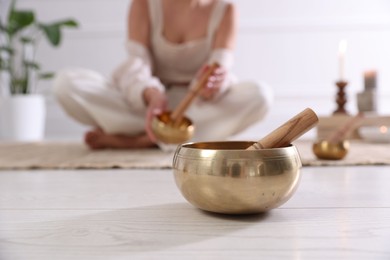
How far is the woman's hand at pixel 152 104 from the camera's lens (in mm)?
1528

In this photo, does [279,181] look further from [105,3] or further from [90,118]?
[105,3]

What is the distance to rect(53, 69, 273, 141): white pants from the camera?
1800mm

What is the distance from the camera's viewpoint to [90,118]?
6.34 ft

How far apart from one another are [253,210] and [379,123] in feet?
5.88

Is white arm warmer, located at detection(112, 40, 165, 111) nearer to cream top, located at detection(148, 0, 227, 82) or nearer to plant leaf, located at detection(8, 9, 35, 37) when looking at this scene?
cream top, located at detection(148, 0, 227, 82)

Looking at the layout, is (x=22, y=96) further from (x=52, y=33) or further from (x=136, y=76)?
(x=136, y=76)

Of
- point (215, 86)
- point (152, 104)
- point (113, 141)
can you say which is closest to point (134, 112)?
point (113, 141)

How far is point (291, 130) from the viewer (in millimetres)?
601

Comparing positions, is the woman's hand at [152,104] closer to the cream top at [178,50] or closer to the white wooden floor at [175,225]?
the cream top at [178,50]

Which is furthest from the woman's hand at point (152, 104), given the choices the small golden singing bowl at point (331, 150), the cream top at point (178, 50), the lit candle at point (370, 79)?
the lit candle at point (370, 79)

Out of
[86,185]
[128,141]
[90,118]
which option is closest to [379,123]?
[128,141]

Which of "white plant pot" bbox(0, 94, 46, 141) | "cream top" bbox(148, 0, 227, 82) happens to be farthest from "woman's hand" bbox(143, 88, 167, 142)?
"white plant pot" bbox(0, 94, 46, 141)

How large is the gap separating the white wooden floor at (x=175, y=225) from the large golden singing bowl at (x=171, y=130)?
498 millimetres

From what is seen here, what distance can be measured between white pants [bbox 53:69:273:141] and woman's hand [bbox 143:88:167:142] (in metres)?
0.20
